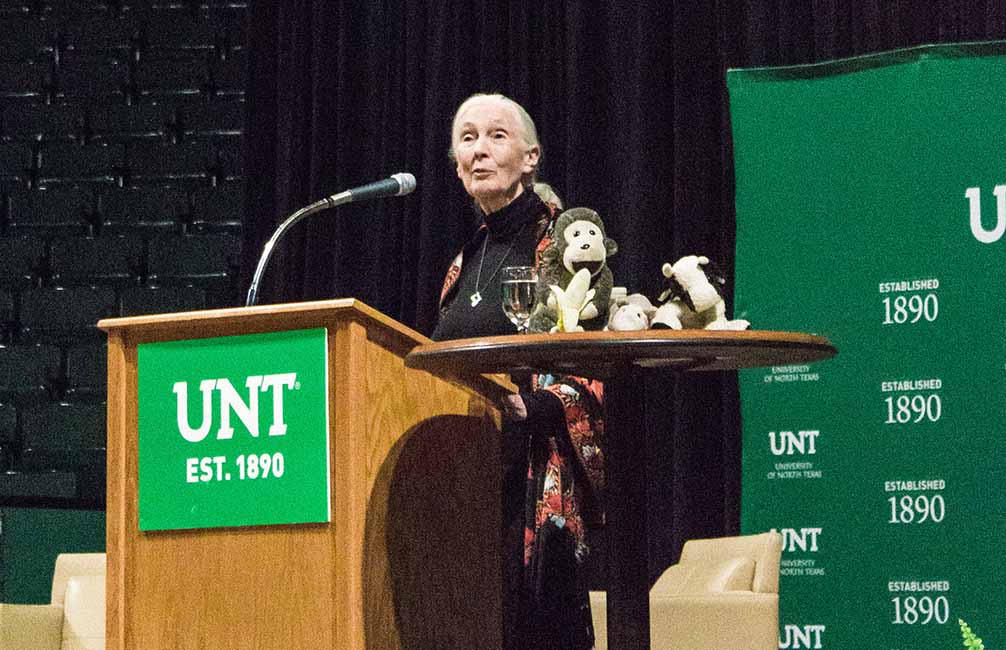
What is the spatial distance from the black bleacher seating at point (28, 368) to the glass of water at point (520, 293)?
14.3 feet

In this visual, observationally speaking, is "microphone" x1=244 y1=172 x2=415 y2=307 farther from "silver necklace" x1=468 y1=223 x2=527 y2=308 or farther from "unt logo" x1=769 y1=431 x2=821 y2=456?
"unt logo" x1=769 y1=431 x2=821 y2=456

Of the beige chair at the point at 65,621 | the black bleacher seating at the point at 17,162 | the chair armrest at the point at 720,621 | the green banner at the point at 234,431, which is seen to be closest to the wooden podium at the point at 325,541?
the green banner at the point at 234,431

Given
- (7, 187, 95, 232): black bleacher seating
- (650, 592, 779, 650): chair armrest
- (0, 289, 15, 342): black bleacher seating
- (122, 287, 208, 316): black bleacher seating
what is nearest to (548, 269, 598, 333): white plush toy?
(650, 592, 779, 650): chair armrest

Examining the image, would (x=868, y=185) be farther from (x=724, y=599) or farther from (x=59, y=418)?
(x=59, y=418)

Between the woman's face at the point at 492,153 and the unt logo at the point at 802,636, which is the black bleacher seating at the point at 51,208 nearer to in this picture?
the unt logo at the point at 802,636

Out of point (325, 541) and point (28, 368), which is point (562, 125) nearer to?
point (28, 368)

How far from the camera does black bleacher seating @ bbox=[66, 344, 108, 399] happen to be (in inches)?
234

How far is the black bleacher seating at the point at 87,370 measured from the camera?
5.95 metres

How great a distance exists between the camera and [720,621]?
10.9ft

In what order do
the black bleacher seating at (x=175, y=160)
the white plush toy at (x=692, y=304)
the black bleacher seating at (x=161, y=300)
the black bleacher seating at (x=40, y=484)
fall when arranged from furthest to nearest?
the black bleacher seating at (x=175, y=160) < the black bleacher seating at (x=161, y=300) < the black bleacher seating at (x=40, y=484) < the white plush toy at (x=692, y=304)

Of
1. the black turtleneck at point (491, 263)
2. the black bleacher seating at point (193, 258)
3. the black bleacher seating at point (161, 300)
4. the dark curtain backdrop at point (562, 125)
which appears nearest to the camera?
the black turtleneck at point (491, 263)

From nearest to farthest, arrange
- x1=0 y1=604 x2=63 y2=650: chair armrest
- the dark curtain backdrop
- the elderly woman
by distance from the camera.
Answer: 1. the elderly woman
2. x1=0 y1=604 x2=63 y2=650: chair armrest
3. the dark curtain backdrop

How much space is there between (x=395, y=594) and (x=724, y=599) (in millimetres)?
1617

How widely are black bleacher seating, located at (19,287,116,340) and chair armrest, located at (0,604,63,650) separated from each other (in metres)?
2.09
